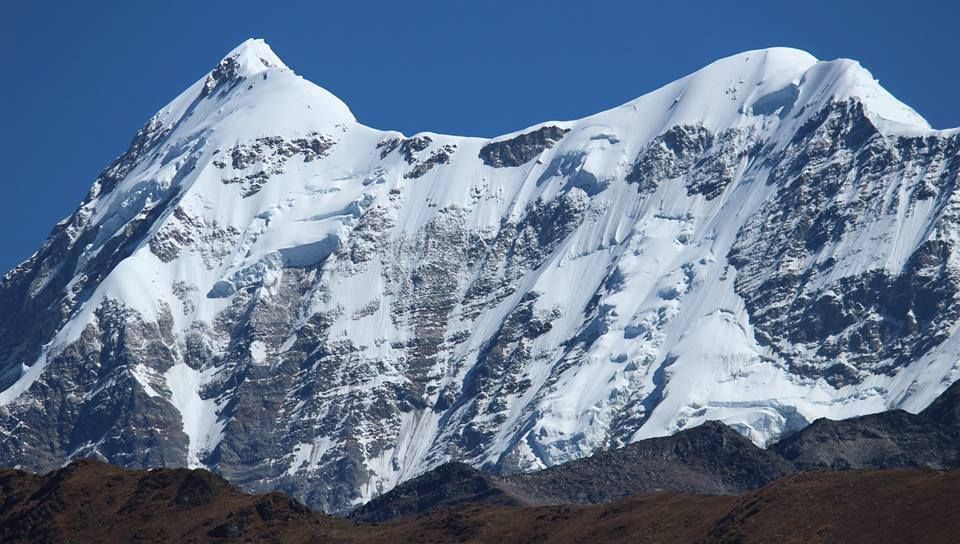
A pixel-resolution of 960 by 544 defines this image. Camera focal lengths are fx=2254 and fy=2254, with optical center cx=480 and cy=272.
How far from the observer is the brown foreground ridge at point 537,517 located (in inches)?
6196

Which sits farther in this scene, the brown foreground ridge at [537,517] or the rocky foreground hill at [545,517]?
the rocky foreground hill at [545,517]

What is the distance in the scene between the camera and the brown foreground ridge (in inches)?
6196

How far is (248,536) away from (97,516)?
15.5 m

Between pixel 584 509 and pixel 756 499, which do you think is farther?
pixel 584 509

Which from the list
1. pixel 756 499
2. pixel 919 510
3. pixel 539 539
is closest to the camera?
pixel 919 510

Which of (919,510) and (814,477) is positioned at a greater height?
(814,477)

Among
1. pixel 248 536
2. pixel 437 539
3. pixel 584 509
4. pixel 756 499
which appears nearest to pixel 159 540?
pixel 248 536

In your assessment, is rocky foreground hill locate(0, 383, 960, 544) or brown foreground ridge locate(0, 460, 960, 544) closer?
brown foreground ridge locate(0, 460, 960, 544)

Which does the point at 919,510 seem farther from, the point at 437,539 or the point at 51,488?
the point at 51,488

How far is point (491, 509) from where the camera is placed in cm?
19938

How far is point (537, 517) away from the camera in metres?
191

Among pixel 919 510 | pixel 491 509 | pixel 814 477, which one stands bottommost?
pixel 919 510

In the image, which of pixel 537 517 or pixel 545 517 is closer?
pixel 545 517

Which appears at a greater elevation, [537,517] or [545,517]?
[537,517]
